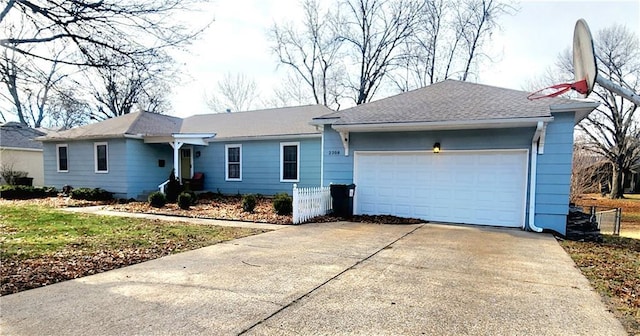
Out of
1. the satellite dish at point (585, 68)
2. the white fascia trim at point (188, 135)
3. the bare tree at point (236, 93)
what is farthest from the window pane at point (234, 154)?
the bare tree at point (236, 93)

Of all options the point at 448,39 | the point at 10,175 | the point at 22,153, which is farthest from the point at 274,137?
the point at 22,153

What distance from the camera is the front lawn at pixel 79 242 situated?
14.2 feet

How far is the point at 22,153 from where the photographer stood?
2044 centimetres

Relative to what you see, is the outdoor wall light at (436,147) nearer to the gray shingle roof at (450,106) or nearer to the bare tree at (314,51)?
the gray shingle roof at (450,106)

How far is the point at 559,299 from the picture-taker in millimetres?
3523

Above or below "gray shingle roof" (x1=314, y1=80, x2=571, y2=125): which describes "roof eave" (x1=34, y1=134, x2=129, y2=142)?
below

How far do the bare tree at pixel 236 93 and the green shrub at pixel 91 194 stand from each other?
17.1 m

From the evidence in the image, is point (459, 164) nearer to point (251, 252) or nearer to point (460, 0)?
point (251, 252)

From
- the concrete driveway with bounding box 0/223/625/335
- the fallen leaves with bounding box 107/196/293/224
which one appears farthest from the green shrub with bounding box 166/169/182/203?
the concrete driveway with bounding box 0/223/625/335

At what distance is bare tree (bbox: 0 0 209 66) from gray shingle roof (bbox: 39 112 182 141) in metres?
7.30

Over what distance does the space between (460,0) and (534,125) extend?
53.5ft

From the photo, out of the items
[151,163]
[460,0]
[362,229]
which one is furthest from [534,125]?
[460,0]

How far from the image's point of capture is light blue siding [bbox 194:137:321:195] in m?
13.2

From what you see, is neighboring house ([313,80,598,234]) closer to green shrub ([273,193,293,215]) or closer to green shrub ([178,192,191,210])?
green shrub ([273,193,293,215])
